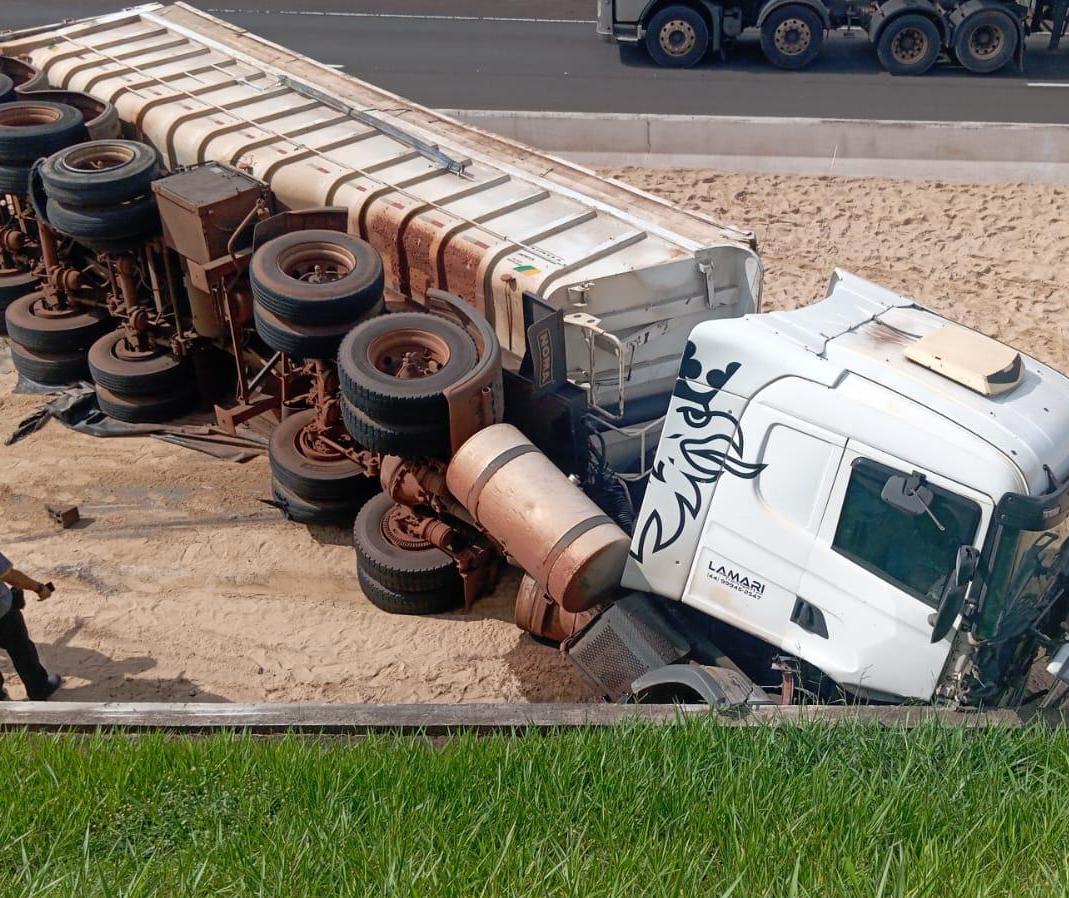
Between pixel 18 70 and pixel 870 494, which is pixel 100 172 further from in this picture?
pixel 870 494

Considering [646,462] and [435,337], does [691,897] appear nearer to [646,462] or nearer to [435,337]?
[646,462]

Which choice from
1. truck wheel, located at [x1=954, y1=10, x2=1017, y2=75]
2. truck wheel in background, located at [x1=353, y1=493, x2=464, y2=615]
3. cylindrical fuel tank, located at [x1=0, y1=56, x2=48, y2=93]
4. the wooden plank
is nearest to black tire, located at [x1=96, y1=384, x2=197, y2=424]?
truck wheel in background, located at [x1=353, y1=493, x2=464, y2=615]

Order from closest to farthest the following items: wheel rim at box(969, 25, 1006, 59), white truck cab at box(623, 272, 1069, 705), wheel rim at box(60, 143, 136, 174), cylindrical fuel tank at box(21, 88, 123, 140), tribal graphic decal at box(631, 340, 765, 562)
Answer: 1. white truck cab at box(623, 272, 1069, 705)
2. tribal graphic decal at box(631, 340, 765, 562)
3. wheel rim at box(60, 143, 136, 174)
4. cylindrical fuel tank at box(21, 88, 123, 140)
5. wheel rim at box(969, 25, 1006, 59)

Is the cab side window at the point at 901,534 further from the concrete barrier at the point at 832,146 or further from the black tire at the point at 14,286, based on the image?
the concrete barrier at the point at 832,146

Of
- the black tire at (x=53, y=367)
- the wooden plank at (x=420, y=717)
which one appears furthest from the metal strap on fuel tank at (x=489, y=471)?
the black tire at (x=53, y=367)

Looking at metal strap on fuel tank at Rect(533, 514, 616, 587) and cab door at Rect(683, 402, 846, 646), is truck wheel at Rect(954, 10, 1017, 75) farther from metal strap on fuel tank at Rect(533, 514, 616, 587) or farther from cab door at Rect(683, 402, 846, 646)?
cab door at Rect(683, 402, 846, 646)

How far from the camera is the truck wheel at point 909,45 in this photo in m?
18.6

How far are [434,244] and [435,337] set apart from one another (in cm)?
118

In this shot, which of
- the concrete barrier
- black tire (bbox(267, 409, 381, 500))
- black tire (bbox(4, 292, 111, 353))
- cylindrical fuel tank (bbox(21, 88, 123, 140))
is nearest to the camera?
black tire (bbox(267, 409, 381, 500))

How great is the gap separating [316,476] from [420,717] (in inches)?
144

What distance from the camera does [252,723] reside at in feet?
17.5

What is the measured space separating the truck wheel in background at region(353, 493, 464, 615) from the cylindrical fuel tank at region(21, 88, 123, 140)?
4984mm

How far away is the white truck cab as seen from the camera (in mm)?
5113

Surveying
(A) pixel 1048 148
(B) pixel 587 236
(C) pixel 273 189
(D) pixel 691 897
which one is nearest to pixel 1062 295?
(A) pixel 1048 148
